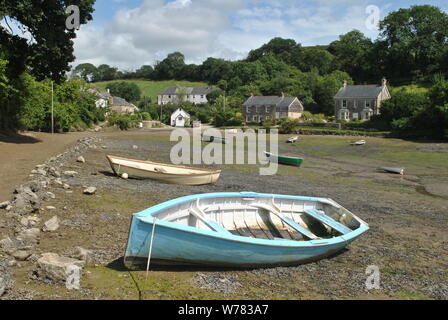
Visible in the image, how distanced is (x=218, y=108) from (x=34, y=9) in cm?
7472

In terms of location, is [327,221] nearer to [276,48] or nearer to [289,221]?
[289,221]

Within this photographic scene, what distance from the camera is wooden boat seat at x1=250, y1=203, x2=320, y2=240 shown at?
1151 centimetres

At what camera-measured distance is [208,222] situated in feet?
34.6

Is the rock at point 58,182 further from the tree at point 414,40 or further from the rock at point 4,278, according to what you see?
the tree at point 414,40

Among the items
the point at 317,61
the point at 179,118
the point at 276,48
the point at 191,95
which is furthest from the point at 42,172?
the point at 276,48

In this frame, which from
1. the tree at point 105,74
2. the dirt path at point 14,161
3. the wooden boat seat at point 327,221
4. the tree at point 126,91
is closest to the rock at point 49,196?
the dirt path at point 14,161

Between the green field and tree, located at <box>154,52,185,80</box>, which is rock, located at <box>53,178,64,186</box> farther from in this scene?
tree, located at <box>154,52,185,80</box>

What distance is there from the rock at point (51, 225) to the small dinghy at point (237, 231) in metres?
3.74

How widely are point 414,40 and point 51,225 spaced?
9850cm

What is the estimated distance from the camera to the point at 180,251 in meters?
9.40

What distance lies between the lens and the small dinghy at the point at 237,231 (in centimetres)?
914

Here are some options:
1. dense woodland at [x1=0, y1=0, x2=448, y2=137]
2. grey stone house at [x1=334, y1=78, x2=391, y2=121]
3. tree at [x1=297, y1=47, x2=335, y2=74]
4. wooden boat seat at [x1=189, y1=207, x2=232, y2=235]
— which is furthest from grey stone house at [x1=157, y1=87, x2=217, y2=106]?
wooden boat seat at [x1=189, y1=207, x2=232, y2=235]
